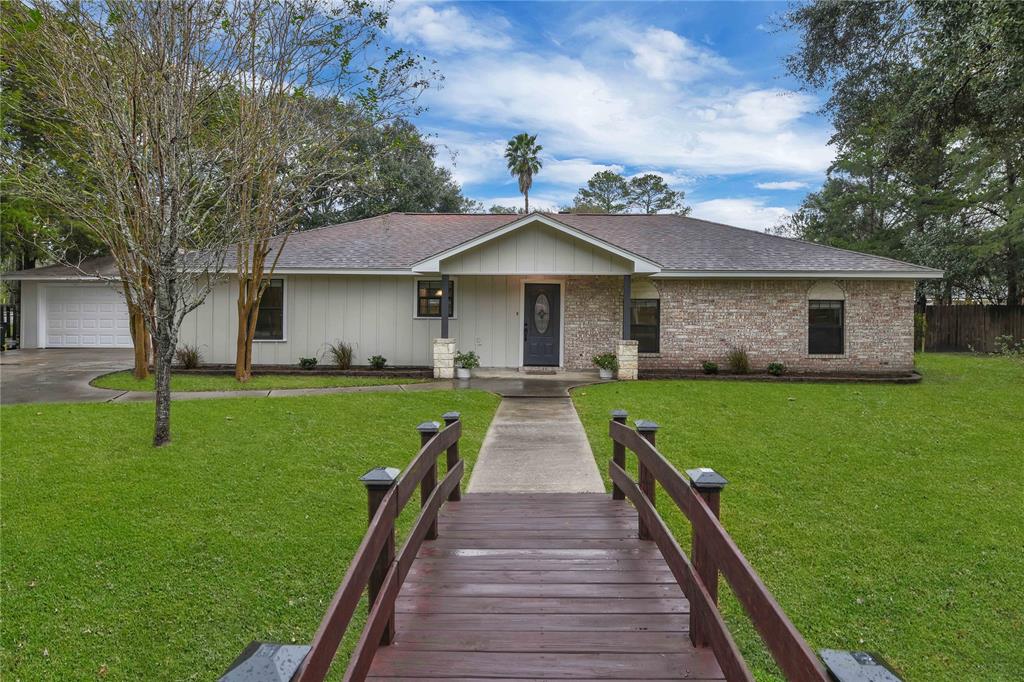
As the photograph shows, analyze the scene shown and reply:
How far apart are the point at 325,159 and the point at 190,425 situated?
470 centimetres

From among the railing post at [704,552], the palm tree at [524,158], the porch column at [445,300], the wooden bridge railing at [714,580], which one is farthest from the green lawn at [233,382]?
the palm tree at [524,158]

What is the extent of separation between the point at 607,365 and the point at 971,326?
18811 mm

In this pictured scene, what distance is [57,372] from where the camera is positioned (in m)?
13.0

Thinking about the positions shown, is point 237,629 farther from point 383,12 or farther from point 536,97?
point 536,97

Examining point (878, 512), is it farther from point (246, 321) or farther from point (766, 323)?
point (246, 321)

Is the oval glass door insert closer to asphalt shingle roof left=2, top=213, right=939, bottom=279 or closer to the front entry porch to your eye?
the front entry porch

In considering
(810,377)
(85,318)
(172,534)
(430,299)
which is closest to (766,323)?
(810,377)

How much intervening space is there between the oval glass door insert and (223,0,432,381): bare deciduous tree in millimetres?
5738

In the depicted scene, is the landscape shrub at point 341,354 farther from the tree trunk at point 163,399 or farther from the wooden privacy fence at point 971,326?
A: the wooden privacy fence at point 971,326

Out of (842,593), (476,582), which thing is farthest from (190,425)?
(842,593)

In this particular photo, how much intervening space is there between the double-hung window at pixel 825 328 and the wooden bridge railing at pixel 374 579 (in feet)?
41.8

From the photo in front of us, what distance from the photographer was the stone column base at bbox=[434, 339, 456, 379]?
12.9 m

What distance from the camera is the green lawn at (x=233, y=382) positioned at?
1109cm

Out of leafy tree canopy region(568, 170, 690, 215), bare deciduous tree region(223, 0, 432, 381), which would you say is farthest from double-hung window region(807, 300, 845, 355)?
leafy tree canopy region(568, 170, 690, 215)
